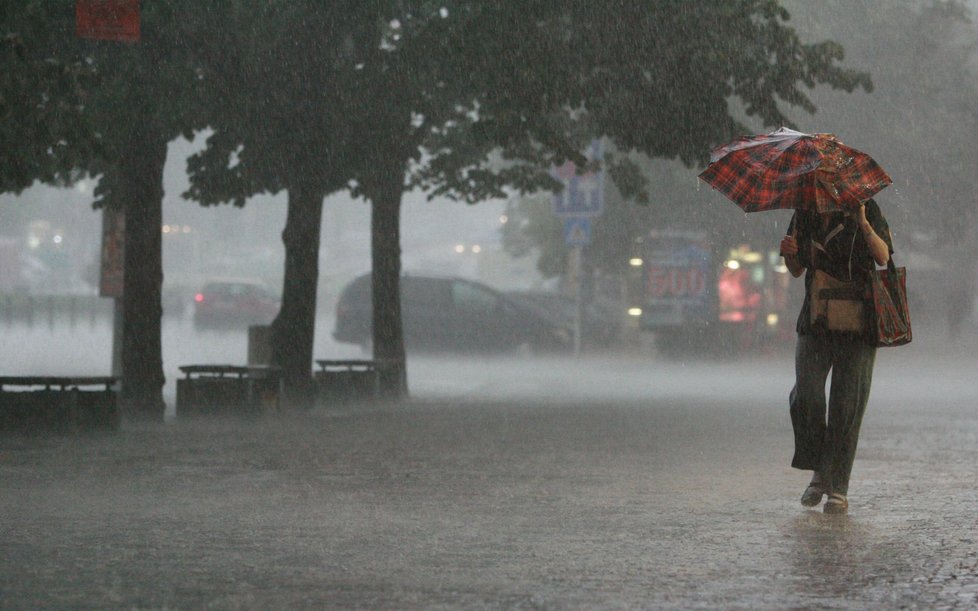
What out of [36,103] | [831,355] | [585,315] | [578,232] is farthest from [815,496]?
[585,315]

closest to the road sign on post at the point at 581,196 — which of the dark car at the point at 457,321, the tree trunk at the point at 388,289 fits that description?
the dark car at the point at 457,321

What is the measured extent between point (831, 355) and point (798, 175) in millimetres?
946

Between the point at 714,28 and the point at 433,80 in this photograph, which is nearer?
the point at 714,28

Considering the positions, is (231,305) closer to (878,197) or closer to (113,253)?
(878,197)

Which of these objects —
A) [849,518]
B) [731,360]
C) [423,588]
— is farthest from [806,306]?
[731,360]

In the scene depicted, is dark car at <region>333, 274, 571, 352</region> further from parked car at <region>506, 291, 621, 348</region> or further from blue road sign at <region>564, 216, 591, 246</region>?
blue road sign at <region>564, 216, 591, 246</region>

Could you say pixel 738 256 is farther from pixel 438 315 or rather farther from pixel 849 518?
pixel 849 518

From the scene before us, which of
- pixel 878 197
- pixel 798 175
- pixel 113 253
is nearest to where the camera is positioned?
pixel 798 175

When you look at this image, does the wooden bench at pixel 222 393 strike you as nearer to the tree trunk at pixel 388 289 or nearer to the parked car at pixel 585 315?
the tree trunk at pixel 388 289

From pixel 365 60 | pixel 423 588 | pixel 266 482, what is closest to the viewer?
pixel 423 588

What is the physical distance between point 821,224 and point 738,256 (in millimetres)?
29694

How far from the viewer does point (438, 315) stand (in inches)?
1415

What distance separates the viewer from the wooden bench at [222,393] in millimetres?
17797

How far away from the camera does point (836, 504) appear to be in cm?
951
